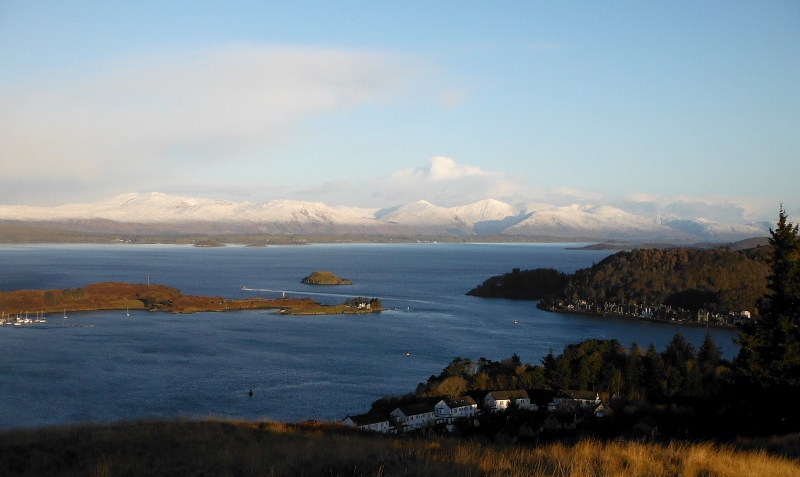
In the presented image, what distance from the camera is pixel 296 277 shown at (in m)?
54.8

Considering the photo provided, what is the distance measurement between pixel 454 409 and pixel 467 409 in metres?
0.29

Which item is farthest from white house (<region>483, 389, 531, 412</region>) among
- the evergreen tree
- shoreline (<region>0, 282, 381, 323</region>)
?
shoreline (<region>0, 282, 381, 323</region>)

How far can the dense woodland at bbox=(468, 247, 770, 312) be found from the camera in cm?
3628

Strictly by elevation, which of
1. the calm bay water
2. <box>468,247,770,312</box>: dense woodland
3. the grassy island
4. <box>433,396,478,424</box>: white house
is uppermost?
<box>468,247,770,312</box>: dense woodland

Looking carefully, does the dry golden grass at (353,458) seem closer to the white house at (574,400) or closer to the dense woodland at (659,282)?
the white house at (574,400)

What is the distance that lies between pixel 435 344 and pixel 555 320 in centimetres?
1185

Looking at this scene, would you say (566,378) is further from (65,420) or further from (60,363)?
(60,363)

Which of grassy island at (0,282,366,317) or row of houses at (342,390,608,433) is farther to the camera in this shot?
grassy island at (0,282,366,317)

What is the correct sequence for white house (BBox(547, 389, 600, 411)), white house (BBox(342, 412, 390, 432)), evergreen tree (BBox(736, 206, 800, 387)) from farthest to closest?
white house (BBox(547, 389, 600, 411)), white house (BBox(342, 412, 390, 432)), evergreen tree (BBox(736, 206, 800, 387))

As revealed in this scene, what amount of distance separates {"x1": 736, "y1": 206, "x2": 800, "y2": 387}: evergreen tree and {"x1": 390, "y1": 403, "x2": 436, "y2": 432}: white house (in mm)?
5010

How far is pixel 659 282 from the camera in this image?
4062 centimetres

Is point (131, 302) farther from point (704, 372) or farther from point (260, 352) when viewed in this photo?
point (704, 372)

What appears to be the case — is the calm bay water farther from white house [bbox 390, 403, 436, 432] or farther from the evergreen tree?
the evergreen tree

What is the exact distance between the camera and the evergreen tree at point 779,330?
682 cm
